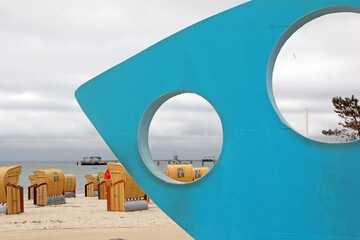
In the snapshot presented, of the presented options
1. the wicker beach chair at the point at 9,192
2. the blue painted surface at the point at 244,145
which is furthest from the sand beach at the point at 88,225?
the blue painted surface at the point at 244,145

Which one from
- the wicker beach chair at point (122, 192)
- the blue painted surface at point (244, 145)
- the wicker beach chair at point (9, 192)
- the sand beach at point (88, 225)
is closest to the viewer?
the blue painted surface at point (244, 145)

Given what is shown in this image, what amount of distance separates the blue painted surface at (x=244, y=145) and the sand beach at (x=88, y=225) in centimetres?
424

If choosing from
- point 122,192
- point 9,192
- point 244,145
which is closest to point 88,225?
point 122,192

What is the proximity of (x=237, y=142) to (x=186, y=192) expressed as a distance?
106cm

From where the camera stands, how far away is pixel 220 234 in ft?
18.5

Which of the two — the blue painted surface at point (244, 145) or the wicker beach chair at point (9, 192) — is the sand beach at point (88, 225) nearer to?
the wicker beach chair at point (9, 192)

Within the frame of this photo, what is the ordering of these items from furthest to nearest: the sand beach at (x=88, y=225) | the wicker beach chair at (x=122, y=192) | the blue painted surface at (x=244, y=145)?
the wicker beach chair at (x=122, y=192), the sand beach at (x=88, y=225), the blue painted surface at (x=244, y=145)

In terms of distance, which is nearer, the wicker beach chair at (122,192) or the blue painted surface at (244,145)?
the blue painted surface at (244,145)

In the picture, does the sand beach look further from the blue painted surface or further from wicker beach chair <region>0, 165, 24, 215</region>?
the blue painted surface

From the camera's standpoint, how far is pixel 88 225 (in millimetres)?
12133

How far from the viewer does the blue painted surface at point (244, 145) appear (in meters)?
5.00

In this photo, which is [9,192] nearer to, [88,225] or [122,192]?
[122,192]

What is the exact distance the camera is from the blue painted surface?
500 centimetres

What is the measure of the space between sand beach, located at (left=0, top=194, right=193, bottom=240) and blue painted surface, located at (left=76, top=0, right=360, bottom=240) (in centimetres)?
424
